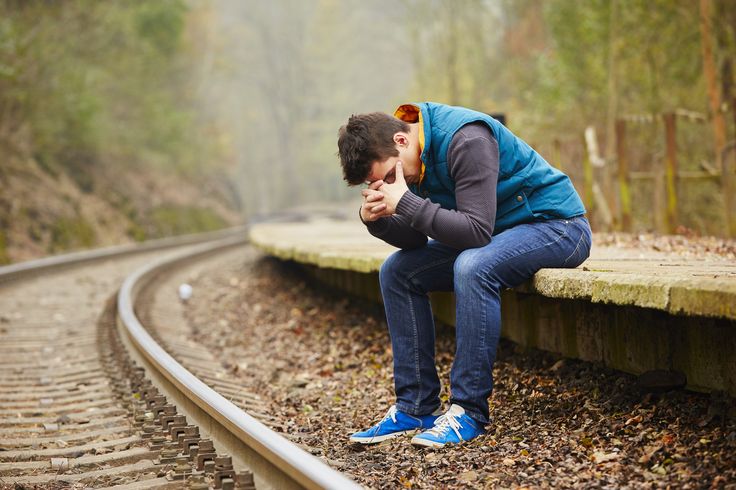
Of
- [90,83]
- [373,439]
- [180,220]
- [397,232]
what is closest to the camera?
[373,439]

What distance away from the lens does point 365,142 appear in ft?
11.5

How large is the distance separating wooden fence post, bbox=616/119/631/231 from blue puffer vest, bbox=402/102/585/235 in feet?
20.9

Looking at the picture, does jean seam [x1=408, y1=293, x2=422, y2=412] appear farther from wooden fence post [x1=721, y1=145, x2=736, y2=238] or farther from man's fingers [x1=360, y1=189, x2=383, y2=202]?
wooden fence post [x1=721, y1=145, x2=736, y2=238]

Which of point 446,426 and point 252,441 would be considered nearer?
point 252,441

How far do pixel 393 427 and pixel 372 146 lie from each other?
4.21 feet

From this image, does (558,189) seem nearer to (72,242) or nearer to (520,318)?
(520,318)

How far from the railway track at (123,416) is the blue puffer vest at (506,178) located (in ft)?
4.40

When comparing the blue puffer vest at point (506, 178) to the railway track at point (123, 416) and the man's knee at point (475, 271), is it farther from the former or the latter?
the railway track at point (123, 416)

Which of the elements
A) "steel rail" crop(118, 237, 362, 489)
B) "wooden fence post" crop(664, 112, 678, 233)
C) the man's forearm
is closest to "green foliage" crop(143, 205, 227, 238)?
"wooden fence post" crop(664, 112, 678, 233)

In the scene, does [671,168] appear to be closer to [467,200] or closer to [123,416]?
[467,200]

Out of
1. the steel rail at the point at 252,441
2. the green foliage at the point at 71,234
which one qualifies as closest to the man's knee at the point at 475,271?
the steel rail at the point at 252,441

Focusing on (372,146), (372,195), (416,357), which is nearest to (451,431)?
(416,357)

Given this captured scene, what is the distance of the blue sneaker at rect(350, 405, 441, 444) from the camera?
372 cm

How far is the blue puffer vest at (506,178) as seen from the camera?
143 inches
